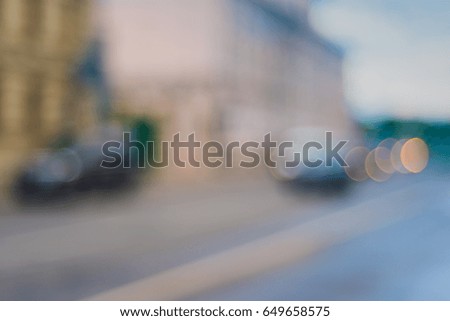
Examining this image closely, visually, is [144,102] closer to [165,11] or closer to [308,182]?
[165,11]

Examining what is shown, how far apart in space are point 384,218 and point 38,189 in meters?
1.34

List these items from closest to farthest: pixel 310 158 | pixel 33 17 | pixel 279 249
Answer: pixel 310 158
pixel 33 17
pixel 279 249

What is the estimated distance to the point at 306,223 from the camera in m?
2.54

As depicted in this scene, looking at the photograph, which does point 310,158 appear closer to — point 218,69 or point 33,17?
point 218,69

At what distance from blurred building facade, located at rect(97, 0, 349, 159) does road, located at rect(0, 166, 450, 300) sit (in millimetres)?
254

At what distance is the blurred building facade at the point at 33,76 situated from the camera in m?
2.31

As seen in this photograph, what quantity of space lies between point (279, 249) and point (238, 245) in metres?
0.19

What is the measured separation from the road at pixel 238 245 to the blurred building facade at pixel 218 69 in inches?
10.0

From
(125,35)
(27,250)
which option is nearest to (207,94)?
(125,35)

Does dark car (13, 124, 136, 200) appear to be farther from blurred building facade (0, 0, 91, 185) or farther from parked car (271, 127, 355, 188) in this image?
parked car (271, 127, 355, 188)

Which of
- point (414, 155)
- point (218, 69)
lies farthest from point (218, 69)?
point (414, 155)

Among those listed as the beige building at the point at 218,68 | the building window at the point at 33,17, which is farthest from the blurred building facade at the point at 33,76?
the beige building at the point at 218,68

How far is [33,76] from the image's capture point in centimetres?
240
